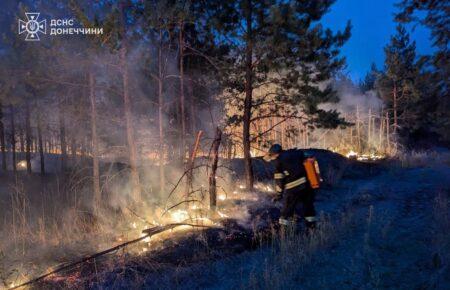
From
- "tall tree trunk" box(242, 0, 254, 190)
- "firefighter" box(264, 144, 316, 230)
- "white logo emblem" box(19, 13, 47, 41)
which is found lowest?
"firefighter" box(264, 144, 316, 230)

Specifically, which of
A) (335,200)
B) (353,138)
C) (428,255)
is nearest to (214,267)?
(428,255)

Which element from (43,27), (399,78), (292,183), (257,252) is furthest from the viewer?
(399,78)

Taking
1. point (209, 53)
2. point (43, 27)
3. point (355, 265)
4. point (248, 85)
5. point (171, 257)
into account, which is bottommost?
point (171, 257)

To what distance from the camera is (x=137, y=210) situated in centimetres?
941

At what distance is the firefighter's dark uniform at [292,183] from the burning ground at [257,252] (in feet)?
1.55

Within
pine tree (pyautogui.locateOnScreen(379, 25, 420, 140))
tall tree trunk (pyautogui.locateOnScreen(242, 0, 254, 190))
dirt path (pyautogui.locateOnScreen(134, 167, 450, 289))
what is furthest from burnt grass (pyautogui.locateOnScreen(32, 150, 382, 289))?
pine tree (pyautogui.locateOnScreen(379, 25, 420, 140))

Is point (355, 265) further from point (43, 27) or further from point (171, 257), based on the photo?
point (43, 27)

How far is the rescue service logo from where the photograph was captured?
359 inches

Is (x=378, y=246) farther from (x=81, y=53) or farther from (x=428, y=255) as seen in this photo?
(x=81, y=53)

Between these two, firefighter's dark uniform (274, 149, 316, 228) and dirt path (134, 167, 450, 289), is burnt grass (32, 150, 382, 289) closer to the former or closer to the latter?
dirt path (134, 167, 450, 289)

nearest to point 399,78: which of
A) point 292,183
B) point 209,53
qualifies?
point 209,53

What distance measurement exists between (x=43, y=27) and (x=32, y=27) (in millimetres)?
566

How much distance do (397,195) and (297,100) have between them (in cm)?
443

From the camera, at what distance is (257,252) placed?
602 cm
